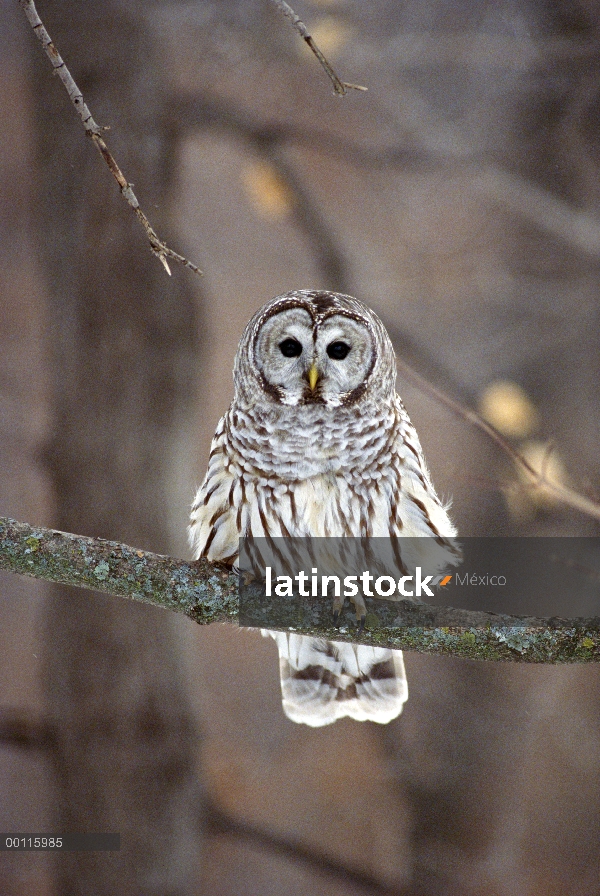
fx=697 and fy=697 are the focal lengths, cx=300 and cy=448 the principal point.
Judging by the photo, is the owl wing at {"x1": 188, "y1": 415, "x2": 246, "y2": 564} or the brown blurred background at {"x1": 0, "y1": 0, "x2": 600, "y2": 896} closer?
the owl wing at {"x1": 188, "y1": 415, "x2": 246, "y2": 564}

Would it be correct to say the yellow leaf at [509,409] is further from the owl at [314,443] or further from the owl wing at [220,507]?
the owl wing at [220,507]

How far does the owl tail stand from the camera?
6.86ft

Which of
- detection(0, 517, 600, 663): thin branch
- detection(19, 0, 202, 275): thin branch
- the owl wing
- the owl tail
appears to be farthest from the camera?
the owl tail

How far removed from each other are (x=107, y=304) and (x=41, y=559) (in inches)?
46.3

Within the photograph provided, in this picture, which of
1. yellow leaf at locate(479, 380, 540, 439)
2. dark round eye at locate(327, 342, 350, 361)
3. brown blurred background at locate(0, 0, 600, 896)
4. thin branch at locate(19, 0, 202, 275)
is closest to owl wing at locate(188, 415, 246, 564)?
dark round eye at locate(327, 342, 350, 361)

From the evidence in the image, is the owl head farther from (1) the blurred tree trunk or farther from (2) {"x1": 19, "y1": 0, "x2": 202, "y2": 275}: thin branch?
(1) the blurred tree trunk

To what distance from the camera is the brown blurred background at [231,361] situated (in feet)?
7.48

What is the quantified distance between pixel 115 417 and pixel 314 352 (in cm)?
100

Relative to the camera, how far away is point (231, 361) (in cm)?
237

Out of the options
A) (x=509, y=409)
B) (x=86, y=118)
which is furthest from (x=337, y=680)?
(x=86, y=118)

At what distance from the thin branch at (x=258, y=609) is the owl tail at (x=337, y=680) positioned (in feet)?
2.00

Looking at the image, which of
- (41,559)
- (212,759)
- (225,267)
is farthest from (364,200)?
(212,759)

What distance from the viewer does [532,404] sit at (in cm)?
229

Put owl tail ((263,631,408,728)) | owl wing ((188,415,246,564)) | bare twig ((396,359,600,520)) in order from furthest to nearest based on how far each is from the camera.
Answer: bare twig ((396,359,600,520))
owl tail ((263,631,408,728))
owl wing ((188,415,246,564))
